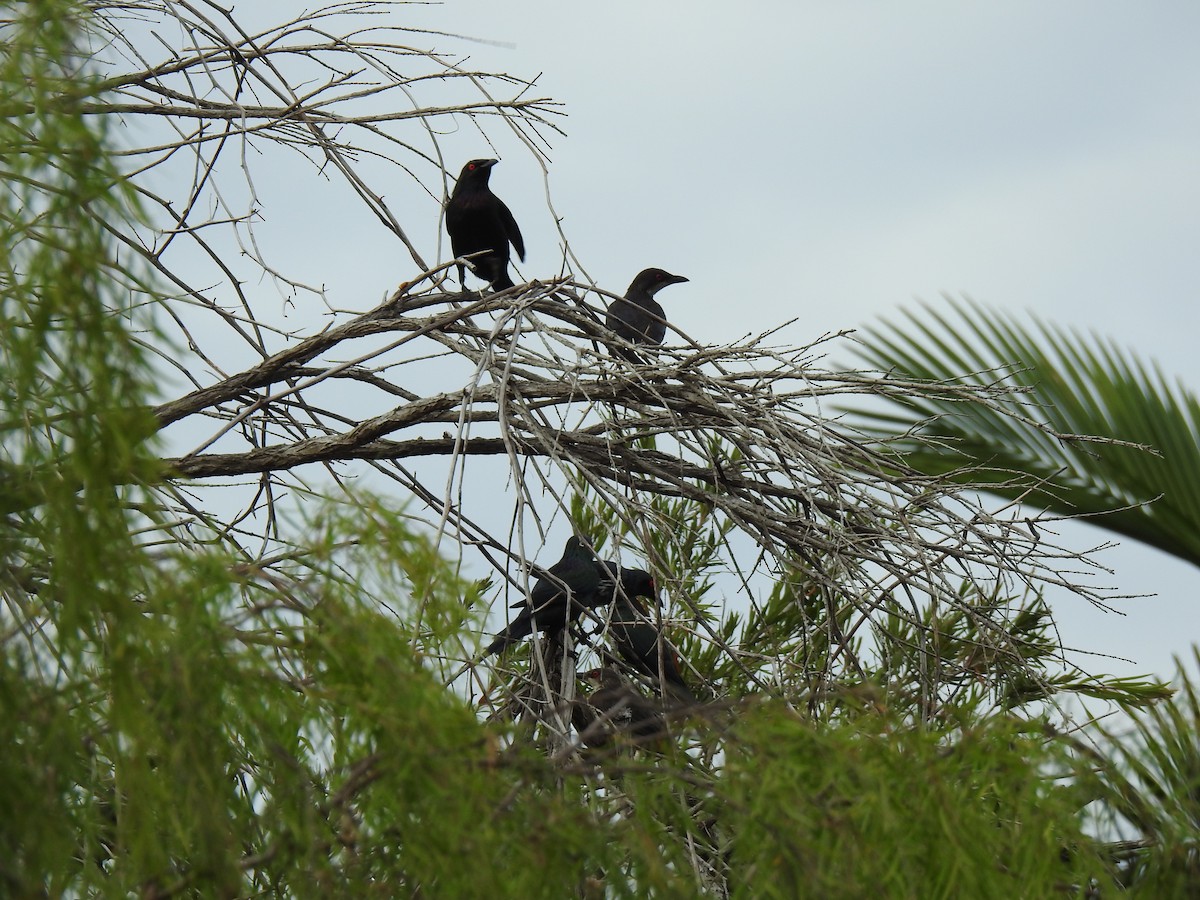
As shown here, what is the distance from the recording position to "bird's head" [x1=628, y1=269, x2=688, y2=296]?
5836 millimetres

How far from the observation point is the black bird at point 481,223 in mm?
5086

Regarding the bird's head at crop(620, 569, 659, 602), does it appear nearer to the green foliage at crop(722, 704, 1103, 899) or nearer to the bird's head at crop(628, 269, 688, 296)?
the bird's head at crop(628, 269, 688, 296)

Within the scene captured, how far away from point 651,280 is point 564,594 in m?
2.38

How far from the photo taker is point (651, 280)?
19.2 feet

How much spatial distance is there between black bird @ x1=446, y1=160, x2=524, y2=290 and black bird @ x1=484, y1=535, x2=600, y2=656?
1145 mm

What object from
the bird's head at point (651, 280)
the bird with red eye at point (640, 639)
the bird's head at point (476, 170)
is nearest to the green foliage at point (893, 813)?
the bird with red eye at point (640, 639)

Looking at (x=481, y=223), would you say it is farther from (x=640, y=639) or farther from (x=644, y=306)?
(x=640, y=639)

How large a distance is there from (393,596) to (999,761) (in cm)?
96

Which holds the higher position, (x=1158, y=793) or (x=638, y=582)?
(x=638, y=582)

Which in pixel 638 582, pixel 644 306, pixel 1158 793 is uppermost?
pixel 644 306

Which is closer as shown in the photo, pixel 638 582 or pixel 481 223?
pixel 638 582

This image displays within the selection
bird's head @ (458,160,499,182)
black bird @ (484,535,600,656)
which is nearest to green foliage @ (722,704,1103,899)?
black bird @ (484,535,600,656)

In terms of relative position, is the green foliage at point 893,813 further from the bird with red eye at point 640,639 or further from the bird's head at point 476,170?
the bird's head at point 476,170

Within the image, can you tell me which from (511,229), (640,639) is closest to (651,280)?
(511,229)
